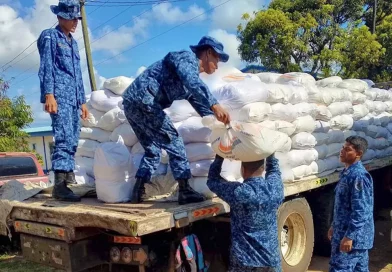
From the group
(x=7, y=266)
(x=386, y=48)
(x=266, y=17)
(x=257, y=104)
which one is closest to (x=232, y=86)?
(x=257, y=104)

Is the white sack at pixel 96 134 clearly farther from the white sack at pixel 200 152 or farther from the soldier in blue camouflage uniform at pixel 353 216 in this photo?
the soldier in blue camouflage uniform at pixel 353 216

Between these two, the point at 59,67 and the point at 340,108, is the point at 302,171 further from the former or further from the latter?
the point at 59,67

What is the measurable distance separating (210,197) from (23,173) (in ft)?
14.5

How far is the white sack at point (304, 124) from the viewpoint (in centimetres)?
465

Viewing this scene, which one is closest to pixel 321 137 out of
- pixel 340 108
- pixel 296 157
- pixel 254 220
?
pixel 340 108

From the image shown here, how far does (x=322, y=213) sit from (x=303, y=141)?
1043 mm

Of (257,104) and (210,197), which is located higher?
(257,104)

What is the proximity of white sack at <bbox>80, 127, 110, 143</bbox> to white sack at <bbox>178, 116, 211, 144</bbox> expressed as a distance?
3.73 ft

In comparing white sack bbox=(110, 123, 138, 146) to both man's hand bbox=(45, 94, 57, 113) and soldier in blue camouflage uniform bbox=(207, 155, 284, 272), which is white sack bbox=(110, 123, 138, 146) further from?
soldier in blue camouflage uniform bbox=(207, 155, 284, 272)

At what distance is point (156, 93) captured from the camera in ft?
11.7

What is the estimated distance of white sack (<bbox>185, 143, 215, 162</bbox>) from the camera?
12.7ft

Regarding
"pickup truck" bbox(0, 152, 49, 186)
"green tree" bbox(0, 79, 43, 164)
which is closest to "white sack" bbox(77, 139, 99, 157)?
"pickup truck" bbox(0, 152, 49, 186)

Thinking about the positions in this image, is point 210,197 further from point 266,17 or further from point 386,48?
point 386,48

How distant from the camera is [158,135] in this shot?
11.9 ft
